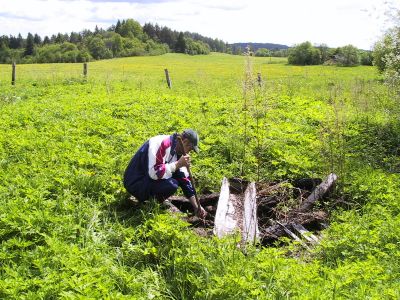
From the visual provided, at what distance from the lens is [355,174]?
751 cm

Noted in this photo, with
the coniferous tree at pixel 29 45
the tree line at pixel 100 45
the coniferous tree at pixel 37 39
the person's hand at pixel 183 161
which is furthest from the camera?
the coniferous tree at pixel 37 39

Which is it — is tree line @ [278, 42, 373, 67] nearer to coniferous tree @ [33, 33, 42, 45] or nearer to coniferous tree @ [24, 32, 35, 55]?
coniferous tree @ [24, 32, 35, 55]

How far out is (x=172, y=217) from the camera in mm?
5367

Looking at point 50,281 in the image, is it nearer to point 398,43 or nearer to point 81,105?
point 81,105

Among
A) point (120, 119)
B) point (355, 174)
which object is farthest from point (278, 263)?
point (120, 119)

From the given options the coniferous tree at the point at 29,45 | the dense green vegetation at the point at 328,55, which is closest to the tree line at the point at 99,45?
the coniferous tree at the point at 29,45

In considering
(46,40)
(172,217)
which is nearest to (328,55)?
(172,217)

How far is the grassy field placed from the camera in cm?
409

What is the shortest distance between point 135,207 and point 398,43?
30.4ft

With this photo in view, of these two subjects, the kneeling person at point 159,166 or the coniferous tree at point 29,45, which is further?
the coniferous tree at point 29,45

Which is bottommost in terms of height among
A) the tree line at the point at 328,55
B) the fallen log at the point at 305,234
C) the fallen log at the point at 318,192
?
the fallen log at the point at 305,234

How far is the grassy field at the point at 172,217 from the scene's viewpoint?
409 centimetres

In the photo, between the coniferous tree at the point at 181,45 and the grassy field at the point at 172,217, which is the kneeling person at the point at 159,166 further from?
the coniferous tree at the point at 181,45

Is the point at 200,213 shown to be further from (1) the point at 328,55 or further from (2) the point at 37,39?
(2) the point at 37,39
